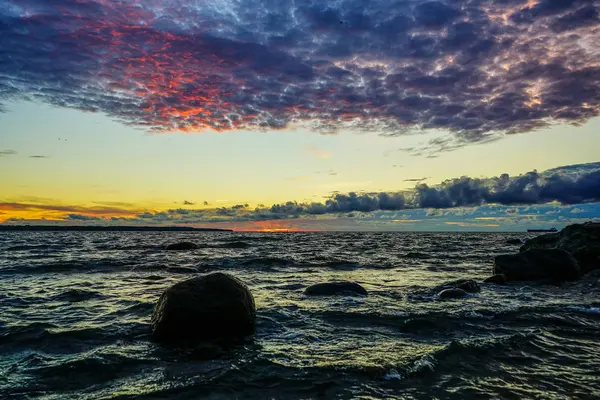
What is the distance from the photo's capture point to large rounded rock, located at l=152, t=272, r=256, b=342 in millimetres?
7773

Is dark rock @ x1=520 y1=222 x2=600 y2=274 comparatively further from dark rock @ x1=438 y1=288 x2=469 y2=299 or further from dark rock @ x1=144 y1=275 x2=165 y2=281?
dark rock @ x1=144 y1=275 x2=165 y2=281

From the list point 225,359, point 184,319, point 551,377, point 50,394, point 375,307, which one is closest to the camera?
point 50,394

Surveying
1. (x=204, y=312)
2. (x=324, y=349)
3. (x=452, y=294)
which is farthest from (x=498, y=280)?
(x=204, y=312)

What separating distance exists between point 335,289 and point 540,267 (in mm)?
10115

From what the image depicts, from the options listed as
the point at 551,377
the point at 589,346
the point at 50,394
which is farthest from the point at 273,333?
the point at 589,346

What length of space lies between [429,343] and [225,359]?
4.04 meters

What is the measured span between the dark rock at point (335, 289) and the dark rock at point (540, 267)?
25.9 ft

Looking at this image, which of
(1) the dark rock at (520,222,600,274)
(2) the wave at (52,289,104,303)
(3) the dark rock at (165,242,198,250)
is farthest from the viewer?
(3) the dark rock at (165,242,198,250)

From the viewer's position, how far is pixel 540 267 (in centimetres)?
1644

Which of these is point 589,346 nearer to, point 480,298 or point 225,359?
point 480,298

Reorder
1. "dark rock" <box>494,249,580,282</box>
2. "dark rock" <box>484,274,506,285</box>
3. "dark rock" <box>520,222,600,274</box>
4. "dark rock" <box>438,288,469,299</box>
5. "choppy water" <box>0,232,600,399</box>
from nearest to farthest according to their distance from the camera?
"choppy water" <box>0,232,600,399</box>, "dark rock" <box>438,288,469,299</box>, "dark rock" <box>484,274,506,285</box>, "dark rock" <box>494,249,580,282</box>, "dark rock" <box>520,222,600,274</box>

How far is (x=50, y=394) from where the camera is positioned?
5094 mm

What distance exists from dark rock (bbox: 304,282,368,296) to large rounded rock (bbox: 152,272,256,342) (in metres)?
4.56

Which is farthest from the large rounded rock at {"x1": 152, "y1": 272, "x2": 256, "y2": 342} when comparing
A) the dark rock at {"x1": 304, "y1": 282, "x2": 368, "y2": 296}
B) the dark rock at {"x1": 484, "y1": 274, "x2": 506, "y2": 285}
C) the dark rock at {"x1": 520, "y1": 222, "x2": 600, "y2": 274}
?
the dark rock at {"x1": 520, "y1": 222, "x2": 600, "y2": 274}
